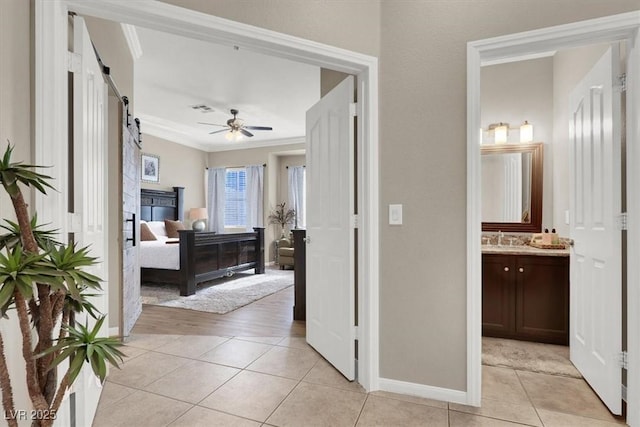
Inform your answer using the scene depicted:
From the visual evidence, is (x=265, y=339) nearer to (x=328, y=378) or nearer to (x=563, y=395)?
(x=328, y=378)

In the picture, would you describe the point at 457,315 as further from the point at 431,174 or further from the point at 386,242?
the point at 431,174

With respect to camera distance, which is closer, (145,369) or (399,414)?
(399,414)

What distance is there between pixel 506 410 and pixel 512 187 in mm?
2361

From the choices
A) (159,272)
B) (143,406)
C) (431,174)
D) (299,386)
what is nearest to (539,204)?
(431,174)

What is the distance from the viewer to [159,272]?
16.4ft

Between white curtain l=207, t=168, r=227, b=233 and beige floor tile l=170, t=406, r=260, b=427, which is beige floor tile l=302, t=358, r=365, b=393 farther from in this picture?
white curtain l=207, t=168, r=227, b=233

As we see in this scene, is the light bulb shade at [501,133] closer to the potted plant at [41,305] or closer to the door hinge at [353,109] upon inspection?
the door hinge at [353,109]

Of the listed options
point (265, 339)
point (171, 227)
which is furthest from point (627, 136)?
point (171, 227)

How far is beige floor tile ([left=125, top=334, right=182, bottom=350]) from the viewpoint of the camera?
2873 millimetres

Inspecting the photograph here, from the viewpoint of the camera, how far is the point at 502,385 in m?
2.23

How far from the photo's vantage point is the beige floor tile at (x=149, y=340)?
9.43 feet

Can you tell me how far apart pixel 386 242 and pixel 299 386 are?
111 centimetres

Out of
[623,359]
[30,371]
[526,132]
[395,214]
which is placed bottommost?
[623,359]

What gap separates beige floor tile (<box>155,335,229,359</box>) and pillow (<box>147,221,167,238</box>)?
11.7ft
